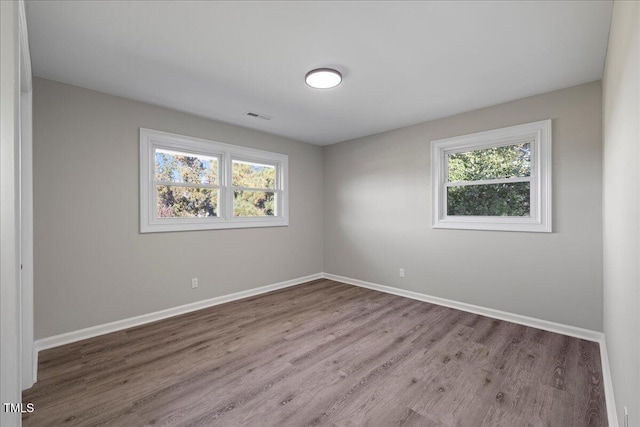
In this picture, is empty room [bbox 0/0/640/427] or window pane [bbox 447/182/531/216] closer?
empty room [bbox 0/0/640/427]

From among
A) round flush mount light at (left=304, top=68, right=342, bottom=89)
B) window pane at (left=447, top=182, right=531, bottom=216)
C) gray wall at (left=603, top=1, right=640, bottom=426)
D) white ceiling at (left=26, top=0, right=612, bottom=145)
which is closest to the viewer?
gray wall at (left=603, top=1, right=640, bottom=426)

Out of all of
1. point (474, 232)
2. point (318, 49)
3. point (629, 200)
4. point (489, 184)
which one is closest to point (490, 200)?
point (489, 184)

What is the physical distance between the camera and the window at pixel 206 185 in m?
3.38

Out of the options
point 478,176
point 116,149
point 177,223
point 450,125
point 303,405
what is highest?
point 450,125

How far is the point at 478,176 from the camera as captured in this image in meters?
3.70

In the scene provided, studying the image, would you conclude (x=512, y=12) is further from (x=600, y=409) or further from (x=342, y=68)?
(x=600, y=409)

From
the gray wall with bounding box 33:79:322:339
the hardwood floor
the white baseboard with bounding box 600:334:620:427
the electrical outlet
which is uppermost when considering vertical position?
the gray wall with bounding box 33:79:322:339

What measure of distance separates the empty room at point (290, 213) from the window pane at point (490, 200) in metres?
0.03

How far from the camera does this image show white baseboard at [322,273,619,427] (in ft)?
6.35

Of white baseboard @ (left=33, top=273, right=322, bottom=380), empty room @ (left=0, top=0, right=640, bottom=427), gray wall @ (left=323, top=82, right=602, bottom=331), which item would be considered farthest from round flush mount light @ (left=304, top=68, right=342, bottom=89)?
white baseboard @ (left=33, top=273, right=322, bottom=380)

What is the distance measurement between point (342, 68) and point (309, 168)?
9.00ft

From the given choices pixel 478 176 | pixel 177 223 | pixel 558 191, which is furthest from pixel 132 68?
pixel 558 191

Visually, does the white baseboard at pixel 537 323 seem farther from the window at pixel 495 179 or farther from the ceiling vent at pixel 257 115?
the ceiling vent at pixel 257 115

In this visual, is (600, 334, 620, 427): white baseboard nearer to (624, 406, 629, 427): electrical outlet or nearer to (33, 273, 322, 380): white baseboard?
(624, 406, 629, 427): electrical outlet
